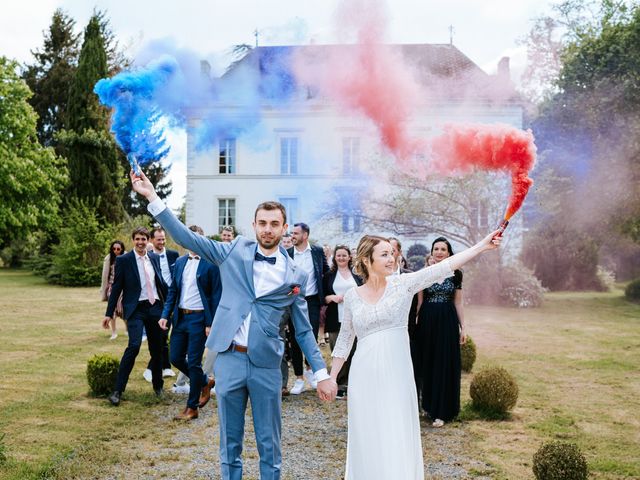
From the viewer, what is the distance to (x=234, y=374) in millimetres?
4844

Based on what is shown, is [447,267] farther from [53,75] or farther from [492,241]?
[53,75]

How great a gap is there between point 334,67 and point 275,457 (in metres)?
9.17

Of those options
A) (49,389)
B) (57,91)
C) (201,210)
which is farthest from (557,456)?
(57,91)

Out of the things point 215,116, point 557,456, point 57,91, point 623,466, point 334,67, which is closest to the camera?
point 557,456

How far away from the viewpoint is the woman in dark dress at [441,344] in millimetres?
8391

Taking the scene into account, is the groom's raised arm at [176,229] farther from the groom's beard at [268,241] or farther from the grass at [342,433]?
the grass at [342,433]

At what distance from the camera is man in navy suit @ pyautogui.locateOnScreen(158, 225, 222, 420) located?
8414 millimetres

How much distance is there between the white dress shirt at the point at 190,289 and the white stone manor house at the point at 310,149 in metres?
3.02

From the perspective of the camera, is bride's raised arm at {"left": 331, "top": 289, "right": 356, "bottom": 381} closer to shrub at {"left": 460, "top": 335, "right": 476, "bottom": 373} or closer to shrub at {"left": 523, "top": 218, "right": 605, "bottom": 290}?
shrub at {"left": 460, "top": 335, "right": 476, "bottom": 373}

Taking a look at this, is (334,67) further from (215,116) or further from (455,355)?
(455,355)

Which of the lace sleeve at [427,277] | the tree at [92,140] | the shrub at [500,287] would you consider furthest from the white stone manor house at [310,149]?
the tree at [92,140]

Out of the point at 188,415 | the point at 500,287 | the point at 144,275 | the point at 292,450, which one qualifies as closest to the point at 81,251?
the point at 500,287

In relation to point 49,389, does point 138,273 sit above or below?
above

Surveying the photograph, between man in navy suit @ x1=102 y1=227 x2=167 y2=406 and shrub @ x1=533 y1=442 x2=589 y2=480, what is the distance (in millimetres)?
5543
